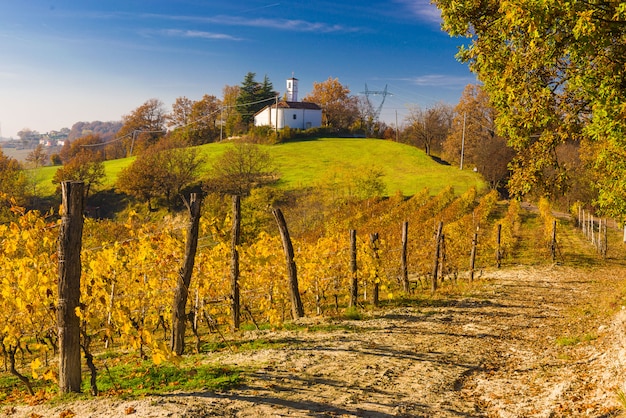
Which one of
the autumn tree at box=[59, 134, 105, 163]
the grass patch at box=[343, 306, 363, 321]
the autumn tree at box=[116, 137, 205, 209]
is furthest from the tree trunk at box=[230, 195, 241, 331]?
the autumn tree at box=[59, 134, 105, 163]

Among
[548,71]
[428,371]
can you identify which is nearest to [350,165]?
[548,71]

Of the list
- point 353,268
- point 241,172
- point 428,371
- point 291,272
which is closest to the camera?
point 428,371

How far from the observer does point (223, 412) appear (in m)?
5.95

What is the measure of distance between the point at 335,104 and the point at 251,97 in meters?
17.7

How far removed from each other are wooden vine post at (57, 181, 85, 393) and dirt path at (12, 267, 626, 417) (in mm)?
595

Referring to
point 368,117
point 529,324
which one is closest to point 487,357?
point 529,324

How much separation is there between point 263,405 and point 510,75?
7218 millimetres

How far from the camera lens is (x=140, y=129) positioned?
95750 mm

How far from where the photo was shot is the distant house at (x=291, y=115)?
88875 mm

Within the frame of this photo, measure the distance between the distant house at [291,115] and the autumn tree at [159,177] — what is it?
29.9 metres

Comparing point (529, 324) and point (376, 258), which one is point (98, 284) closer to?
point (376, 258)

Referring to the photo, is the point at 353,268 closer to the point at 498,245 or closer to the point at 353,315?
the point at 353,315

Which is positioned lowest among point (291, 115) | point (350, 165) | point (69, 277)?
point (69, 277)

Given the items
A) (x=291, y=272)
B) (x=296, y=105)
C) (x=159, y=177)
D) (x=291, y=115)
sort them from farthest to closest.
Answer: (x=296, y=105) → (x=291, y=115) → (x=159, y=177) → (x=291, y=272)
